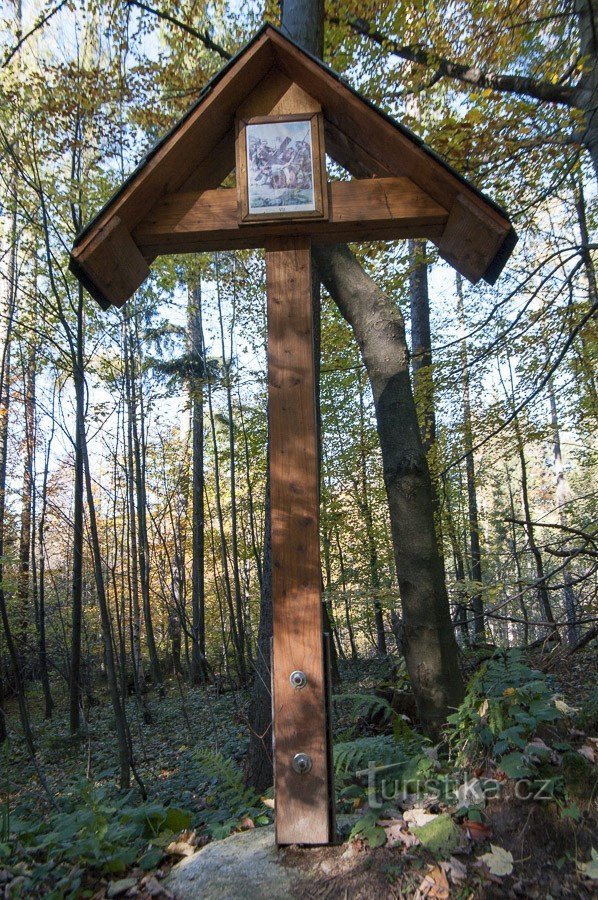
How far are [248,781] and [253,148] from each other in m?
4.44

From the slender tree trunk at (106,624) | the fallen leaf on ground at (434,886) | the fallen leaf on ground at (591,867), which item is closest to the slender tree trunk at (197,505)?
the slender tree trunk at (106,624)

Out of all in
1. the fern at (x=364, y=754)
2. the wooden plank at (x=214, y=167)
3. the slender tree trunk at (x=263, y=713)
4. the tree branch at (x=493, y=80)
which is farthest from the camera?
the tree branch at (x=493, y=80)

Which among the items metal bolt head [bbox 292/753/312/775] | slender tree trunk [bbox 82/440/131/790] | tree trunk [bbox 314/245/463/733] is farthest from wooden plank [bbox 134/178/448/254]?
slender tree trunk [bbox 82/440/131/790]

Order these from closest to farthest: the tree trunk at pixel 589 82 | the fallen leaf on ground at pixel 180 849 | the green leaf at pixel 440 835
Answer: the green leaf at pixel 440 835
the fallen leaf on ground at pixel 180 849
the tree trunk at pixel 589 82

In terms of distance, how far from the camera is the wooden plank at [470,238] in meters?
2.69

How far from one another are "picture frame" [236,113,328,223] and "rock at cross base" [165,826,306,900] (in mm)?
2907

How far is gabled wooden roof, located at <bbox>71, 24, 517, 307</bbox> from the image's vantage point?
2697 mm

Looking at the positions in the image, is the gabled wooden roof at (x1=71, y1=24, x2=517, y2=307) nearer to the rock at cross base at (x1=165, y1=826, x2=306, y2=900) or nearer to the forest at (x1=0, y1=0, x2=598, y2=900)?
the forest at (x1=0, y1=0, x2=598, y2=900)

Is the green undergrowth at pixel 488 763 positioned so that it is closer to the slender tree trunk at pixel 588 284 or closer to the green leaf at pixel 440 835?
the green leaf at pixel 440 835

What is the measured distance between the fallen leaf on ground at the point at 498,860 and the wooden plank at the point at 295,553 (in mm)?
656

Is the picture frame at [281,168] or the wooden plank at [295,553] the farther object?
the picture frame at [281,168]

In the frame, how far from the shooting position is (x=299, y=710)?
96.0 inches

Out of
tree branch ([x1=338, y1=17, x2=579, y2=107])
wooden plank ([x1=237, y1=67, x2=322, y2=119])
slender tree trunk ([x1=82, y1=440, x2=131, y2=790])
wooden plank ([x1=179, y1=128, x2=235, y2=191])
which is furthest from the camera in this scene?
tree branch ([x1=338, y1=17, x2=579, y2=107])

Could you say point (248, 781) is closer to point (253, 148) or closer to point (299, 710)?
point (299, 710)
